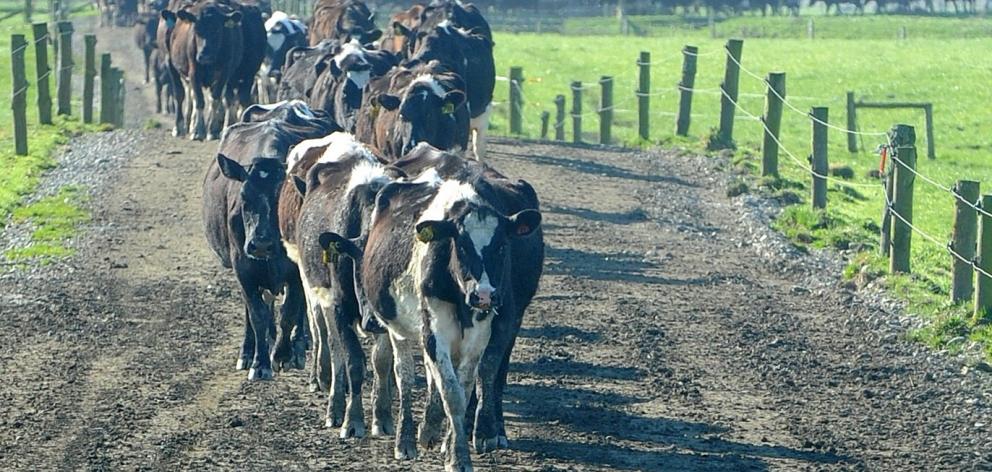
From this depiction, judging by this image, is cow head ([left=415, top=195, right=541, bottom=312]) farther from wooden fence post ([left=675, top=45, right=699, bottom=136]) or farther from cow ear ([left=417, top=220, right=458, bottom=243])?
wooden fence post ([left=675, top=45, right=699, bottom=136])

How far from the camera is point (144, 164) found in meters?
23.1

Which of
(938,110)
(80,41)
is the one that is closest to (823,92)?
(938,110)

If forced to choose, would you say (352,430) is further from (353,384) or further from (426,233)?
(426,233)

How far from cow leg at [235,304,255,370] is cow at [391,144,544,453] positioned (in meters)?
2.02

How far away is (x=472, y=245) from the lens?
9.78 metres

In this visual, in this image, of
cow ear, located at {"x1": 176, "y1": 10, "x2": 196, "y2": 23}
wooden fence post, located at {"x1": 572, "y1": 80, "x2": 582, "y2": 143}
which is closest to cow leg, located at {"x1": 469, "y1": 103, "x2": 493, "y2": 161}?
cow ear, located at {"x1": 176, "y1": 10, "x2": 196, "y2": 23}

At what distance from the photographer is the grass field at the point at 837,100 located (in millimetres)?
18672

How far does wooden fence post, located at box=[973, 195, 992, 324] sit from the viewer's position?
1384 centimetres

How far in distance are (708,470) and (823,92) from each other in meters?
33.5

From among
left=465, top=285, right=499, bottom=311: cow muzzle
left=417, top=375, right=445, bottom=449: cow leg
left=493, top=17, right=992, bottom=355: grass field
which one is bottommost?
left=493, top=17, right=992, bottom=355: grass field

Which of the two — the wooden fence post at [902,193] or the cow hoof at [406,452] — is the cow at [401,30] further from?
the cow hoof at [406,452]

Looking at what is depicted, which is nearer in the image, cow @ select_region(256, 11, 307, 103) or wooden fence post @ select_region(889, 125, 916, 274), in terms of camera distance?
wooden fence post @ select_region(889, 125, 916, 274)

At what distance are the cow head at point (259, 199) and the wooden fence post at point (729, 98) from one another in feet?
44.2

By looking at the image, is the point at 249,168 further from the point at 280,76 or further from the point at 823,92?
the point at 823,92
